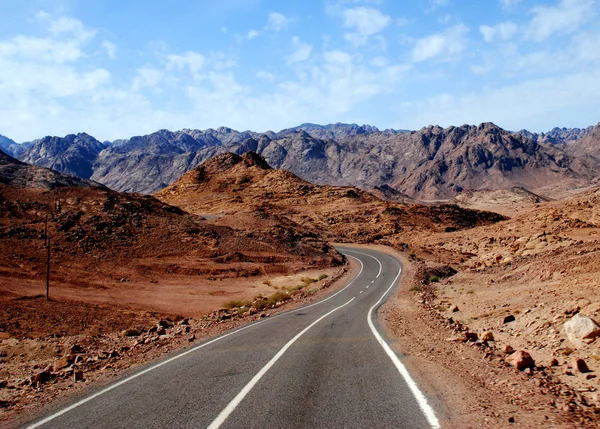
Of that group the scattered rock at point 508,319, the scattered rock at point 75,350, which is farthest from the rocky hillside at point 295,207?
the scattered rock at point 508,319

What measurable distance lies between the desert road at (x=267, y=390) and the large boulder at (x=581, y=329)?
3.85 meters

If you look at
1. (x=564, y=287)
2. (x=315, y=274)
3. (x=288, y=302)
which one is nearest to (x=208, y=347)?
(x=564, y=287)

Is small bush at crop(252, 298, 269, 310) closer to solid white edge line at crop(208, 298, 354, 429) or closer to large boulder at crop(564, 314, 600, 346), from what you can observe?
solid white edge line at crop(208, 298, 354, 429)

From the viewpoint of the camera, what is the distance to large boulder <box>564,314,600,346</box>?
29.7 feet

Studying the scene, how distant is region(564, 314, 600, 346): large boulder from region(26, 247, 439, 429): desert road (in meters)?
3.85

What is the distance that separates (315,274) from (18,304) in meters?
26.5

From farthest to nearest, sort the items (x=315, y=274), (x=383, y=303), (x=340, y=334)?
(x=315, y=274)
(x=383, y=303)
(x=340, y=334)

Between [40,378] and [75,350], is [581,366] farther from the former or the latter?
[75,350]

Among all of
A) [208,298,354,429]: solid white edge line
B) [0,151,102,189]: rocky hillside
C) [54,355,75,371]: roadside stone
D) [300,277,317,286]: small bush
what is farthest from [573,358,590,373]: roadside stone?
[0,151,102,189]: rocky hillside

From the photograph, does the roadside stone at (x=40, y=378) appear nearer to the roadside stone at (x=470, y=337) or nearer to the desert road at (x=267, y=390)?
the desert road at (x=267, y=390)

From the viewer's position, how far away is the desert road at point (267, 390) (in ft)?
20.7

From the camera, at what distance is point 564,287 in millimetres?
13875

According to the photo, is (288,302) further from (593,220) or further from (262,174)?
(262,174)

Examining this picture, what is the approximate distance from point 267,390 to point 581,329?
22.7 feet
